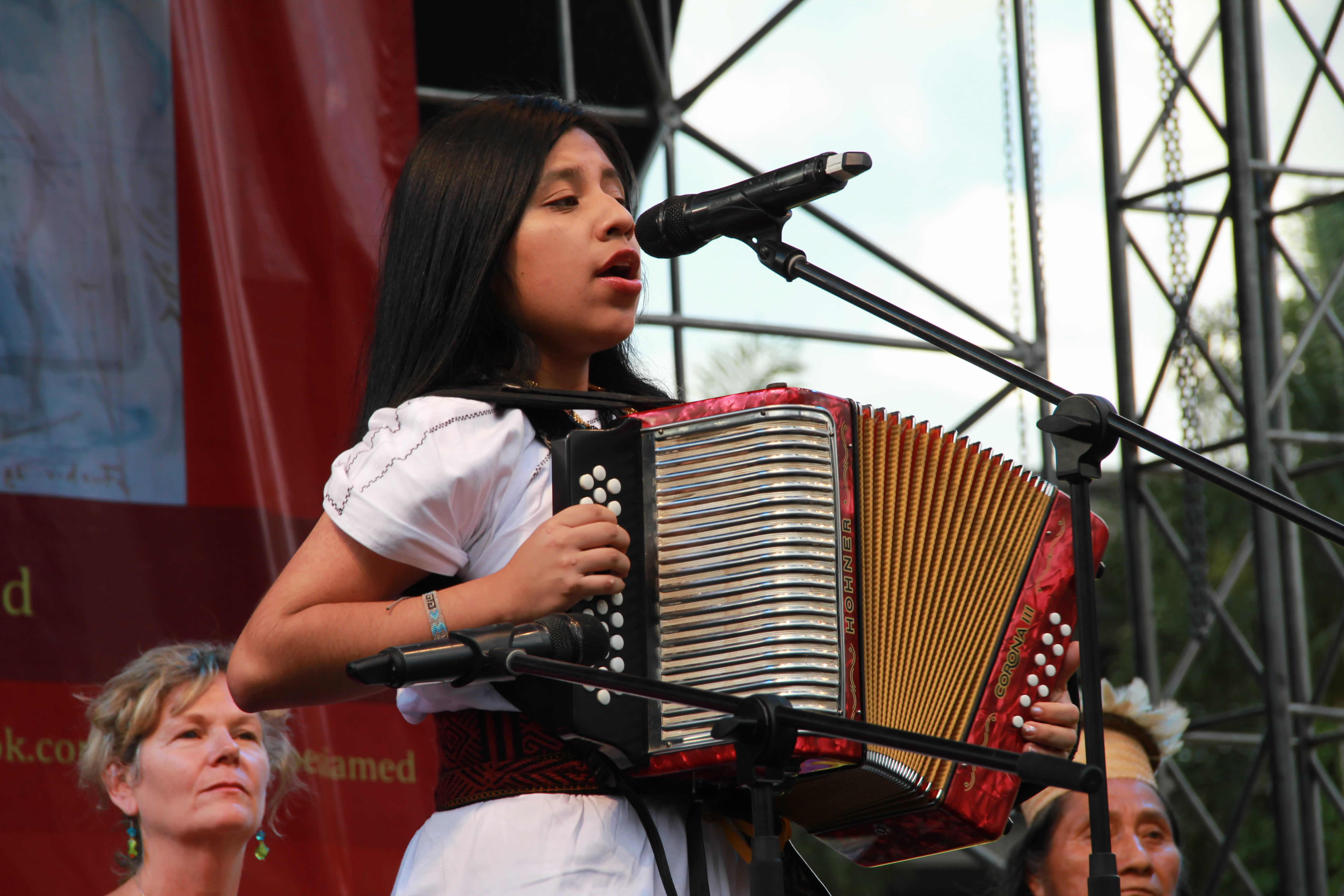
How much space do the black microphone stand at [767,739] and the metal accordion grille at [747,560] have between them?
8.2 inches

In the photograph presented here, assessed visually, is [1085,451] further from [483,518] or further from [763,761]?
[483,518]

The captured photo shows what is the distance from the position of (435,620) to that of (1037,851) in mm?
2054

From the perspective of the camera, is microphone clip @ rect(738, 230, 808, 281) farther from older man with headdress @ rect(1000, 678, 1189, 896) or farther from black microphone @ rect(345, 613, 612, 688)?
older man with headdress @ rect(1000, 678, 1189, 896)

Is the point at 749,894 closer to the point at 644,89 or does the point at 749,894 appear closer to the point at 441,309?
the point at 441,309

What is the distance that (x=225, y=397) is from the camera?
3111 mm

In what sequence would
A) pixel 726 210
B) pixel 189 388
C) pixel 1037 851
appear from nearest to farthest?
pixel 726 210, pixel 189 388, pixel 1037 851

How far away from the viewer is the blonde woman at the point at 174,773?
279 centimetres

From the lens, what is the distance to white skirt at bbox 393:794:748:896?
1.67 meters

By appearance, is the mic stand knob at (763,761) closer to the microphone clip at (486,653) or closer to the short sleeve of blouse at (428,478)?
the microphone clip at (486,653)

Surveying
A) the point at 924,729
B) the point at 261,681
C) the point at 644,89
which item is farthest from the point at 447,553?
the point at 644,89

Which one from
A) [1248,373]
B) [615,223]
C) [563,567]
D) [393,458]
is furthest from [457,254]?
[1248,373]

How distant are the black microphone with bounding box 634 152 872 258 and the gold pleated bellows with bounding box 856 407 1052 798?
281mm

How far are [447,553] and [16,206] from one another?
5.44 ft

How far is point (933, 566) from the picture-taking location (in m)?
1.97
